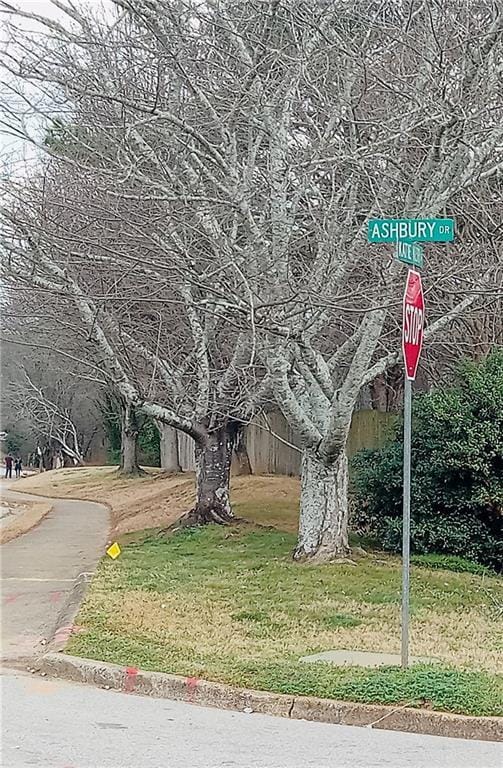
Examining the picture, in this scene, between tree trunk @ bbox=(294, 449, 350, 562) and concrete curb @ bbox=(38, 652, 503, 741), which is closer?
concrete curb @ bbox=(38, 652, 503, 741)

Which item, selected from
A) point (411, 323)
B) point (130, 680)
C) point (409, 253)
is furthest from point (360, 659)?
point (409, 253)

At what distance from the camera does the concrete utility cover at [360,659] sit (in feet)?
27.4

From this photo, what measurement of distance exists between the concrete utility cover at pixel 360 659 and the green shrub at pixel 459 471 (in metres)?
5.55

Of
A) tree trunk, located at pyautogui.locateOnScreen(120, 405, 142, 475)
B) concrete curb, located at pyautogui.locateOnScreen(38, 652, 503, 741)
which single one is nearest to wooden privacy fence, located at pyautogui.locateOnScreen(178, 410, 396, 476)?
tree trunk, located at pyautogui.locateOnScreen(120, 405, 142, 475)

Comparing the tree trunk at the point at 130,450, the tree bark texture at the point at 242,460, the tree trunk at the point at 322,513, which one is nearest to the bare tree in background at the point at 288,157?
the tree trunk at the point at 322,513

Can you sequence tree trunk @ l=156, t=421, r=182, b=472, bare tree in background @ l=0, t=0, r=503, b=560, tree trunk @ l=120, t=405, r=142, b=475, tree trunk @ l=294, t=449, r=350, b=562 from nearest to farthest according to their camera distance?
bare tree in background @ l=0, t=0, r=503, b=560, tree trunk @ l=294, t=449, r=350, b=562, tree trunk @ l=156, t=421, r=182, b=472, tree trunk @ l=120, t=405, r=142, b=475

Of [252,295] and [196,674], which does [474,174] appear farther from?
[196,674]

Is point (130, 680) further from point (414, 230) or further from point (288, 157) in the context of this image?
point (288, 157)

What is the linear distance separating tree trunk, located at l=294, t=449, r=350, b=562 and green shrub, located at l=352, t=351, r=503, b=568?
3.58 feet

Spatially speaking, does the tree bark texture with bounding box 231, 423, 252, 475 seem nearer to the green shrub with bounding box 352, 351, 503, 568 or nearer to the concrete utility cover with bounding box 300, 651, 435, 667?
the green shrub with bounding box 352, 351, 503, 568

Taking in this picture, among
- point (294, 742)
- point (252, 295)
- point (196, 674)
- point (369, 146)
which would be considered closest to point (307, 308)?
point (252, 295)

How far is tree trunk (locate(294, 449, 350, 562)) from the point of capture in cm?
1396

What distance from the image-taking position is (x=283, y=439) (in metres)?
22.3

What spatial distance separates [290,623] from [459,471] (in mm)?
4919
